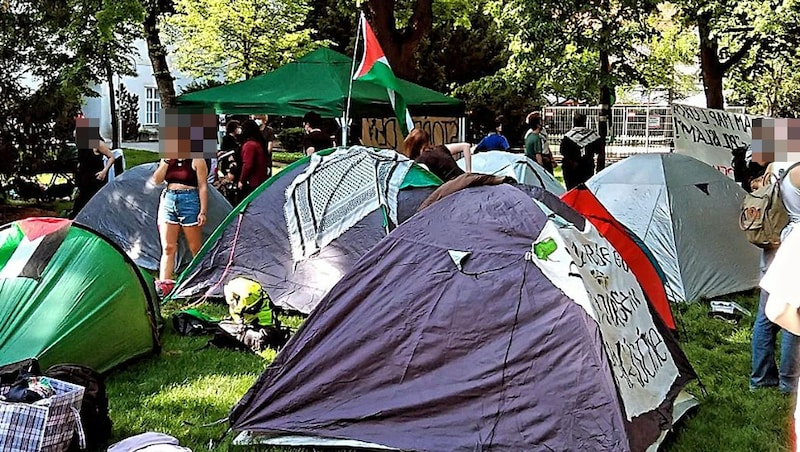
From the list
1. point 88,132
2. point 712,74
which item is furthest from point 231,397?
point 712,74

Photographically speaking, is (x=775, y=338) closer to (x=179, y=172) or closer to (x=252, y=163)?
(x=179, y=172)

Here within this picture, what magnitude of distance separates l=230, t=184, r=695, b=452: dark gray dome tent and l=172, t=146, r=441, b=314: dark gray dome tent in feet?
7.34

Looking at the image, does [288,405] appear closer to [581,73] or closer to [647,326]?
[647,326]

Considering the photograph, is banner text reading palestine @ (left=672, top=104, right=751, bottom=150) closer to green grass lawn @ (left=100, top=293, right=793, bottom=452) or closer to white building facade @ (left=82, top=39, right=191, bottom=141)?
green grass lawn @ (left=100, top=293, right=793, bottom=452)

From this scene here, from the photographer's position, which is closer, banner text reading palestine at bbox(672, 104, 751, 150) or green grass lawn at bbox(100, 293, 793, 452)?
green grass lawn at bbox(100, 293, 793, 452)

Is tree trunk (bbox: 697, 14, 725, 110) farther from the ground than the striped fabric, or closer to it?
farther from the ground

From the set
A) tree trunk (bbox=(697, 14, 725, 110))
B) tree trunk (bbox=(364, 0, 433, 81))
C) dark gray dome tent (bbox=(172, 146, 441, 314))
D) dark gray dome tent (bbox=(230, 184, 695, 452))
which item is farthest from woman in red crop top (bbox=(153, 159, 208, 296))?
tree trunk (bbox=(697, 14, 725, 110))

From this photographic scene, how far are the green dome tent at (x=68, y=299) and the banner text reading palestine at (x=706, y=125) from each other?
18.4 feet

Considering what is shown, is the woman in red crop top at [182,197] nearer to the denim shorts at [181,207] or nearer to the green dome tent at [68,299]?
the denim shorts at [181,207]

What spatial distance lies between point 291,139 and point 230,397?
69.2 ft

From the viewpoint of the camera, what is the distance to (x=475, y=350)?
3.72m

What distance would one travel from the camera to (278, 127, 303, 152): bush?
2522cm

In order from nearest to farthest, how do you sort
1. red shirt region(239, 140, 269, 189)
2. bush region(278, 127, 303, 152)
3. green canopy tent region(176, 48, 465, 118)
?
1. red shirt region(239, 140, 269, 189)
2. green canopy tent region(176, 48, 465, 118)
3. bush region(278, 127, 303, 152)

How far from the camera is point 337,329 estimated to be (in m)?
3.93
